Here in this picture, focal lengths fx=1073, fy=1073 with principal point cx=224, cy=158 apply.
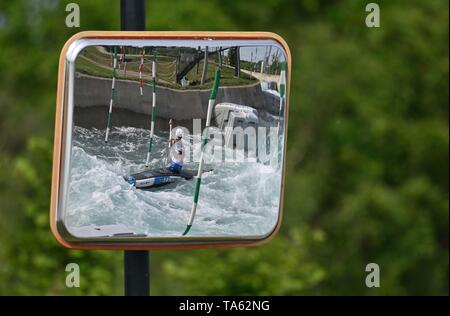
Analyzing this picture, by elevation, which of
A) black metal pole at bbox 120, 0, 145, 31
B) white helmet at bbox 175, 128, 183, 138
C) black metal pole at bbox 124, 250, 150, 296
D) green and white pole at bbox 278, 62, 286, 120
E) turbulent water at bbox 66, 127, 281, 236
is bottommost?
black metal pole at bbox 124, 250, 150, 296

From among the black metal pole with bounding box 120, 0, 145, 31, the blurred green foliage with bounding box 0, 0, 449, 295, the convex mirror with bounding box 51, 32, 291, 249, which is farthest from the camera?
the blurred green foliage with bounding box 0, 0, 449, 295

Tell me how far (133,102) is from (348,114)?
7393 mm

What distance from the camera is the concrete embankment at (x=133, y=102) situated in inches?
68.1

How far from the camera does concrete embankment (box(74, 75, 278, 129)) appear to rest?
1729 mm

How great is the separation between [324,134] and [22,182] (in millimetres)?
3749

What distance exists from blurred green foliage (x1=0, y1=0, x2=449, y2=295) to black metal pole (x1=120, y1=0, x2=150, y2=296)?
435cm

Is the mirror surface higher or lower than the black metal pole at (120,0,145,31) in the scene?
lower

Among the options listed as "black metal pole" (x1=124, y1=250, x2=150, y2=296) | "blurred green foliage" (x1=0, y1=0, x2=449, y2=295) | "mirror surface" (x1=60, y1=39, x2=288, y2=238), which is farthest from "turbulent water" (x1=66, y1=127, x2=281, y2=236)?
"blurred green foliage" (x1=0, y1=0, x2=449, y2=295)

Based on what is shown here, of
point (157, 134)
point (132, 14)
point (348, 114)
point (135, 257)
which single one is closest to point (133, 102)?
point (157, 134)

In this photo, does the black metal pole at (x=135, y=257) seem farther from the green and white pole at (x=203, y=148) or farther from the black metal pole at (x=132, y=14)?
the green and white pole at (x=203, y=148)

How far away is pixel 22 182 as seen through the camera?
5.69 metres

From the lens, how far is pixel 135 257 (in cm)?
186

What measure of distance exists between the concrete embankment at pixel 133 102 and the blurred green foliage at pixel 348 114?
4478 mm

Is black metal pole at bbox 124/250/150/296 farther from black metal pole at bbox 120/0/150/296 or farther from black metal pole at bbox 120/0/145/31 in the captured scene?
black metal pole at bbox 120/0/145/31
